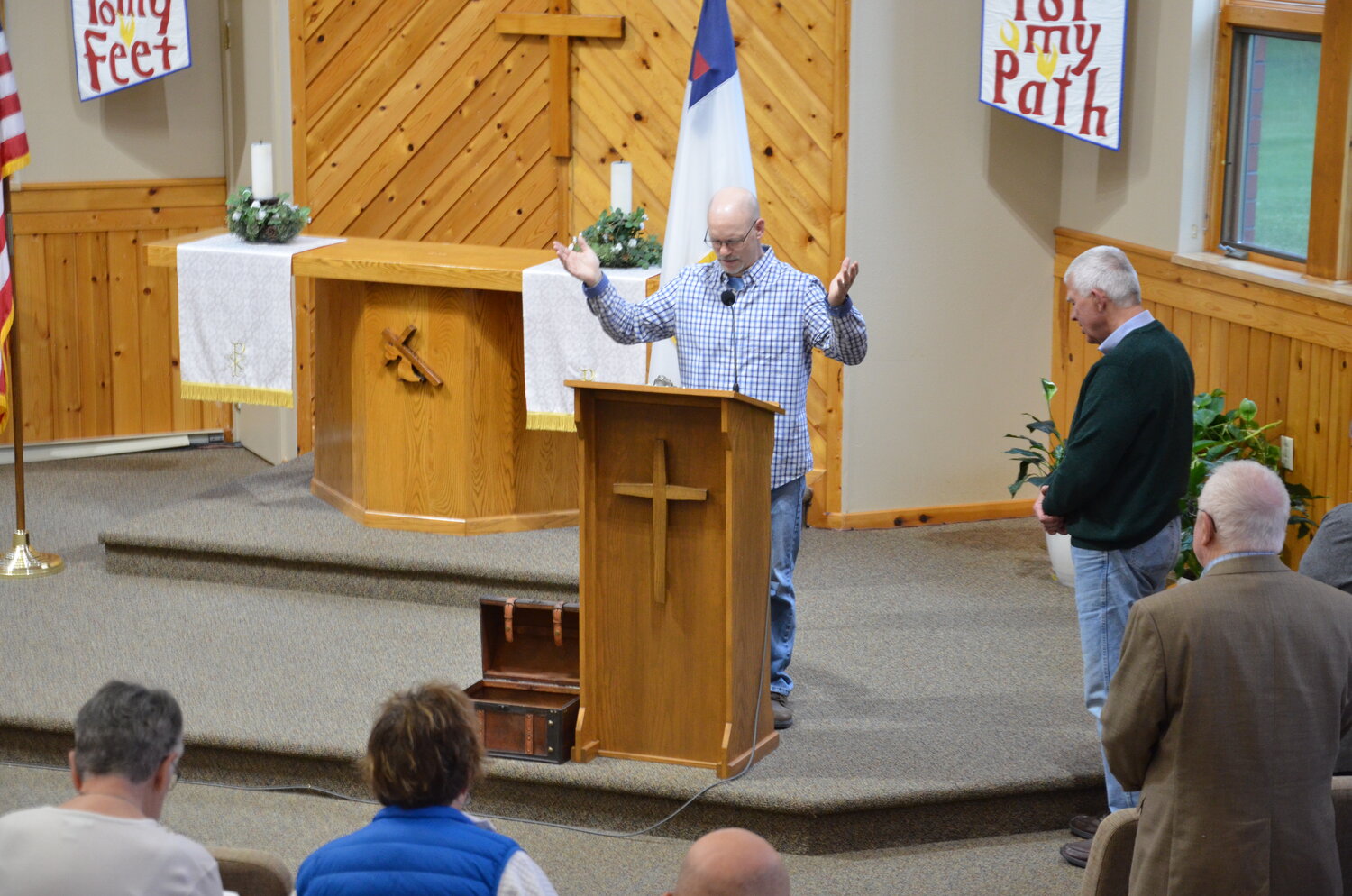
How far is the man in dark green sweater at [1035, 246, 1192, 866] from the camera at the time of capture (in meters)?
3.81

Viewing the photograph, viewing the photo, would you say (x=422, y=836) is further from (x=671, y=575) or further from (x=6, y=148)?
(x=6, y=148)

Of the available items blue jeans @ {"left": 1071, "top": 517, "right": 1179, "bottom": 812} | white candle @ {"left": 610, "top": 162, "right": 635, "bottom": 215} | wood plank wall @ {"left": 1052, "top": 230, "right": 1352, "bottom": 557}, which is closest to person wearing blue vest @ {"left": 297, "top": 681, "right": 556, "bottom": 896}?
blue jeans @ {"left": 1071, "top": 517, "right": 1179, "bottom": 812}

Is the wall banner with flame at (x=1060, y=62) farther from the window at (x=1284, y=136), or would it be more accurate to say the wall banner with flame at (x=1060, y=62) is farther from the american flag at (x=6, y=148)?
the american flag at (x=6, y=148)

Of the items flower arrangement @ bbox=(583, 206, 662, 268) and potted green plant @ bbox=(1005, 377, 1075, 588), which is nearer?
flower arrangement @ bbox=(583, 206, 662, 268)

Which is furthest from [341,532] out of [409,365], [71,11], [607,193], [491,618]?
[71,11]

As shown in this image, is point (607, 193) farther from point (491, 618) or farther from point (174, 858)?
point (174, 858)

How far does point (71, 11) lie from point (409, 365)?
2.89m

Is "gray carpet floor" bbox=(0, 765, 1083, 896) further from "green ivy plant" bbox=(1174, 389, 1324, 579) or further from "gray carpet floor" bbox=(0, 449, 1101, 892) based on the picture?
"green ivy plant" bbox=(1174, 389, 1324, 579)

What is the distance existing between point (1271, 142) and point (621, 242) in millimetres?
2358

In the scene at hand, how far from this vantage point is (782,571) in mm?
4586

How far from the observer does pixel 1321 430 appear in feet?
17.6

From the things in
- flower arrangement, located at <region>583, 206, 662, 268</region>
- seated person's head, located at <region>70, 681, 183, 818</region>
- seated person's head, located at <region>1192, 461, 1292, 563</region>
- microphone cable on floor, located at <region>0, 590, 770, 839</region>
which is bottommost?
microphone cable on floor, located at <region>0, 590, 770, 839</region>

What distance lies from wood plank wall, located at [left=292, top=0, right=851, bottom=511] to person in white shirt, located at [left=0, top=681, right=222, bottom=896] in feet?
14.7

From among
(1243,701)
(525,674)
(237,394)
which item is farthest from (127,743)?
(237,394)
